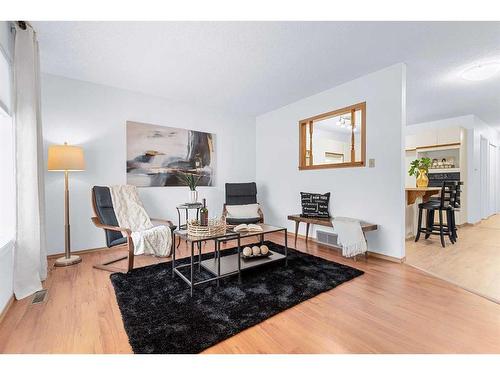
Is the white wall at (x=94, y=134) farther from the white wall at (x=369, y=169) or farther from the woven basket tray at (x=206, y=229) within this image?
the woven basket tray at (x=206, y=229)

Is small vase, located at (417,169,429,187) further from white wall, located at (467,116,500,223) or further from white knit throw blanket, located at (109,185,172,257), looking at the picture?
white knit throw blanket, located at (109,185,172,257)

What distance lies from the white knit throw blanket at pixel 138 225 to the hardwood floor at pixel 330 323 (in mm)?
542

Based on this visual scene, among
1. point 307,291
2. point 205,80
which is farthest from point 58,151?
point 307,291

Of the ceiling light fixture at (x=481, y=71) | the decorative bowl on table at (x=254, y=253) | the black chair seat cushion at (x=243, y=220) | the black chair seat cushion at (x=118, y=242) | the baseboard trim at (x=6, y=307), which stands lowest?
the baseboard trim at (x=6, y=307)

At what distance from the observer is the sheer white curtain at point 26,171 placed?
6.77 feet

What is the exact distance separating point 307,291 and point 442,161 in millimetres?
5624

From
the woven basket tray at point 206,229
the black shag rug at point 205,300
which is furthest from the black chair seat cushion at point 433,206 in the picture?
the woven basket tray at point 206,229

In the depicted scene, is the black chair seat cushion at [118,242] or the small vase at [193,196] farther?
the small vase at [193,196]

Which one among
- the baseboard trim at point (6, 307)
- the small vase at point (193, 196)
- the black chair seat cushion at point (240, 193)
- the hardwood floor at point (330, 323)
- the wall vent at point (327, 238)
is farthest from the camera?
the black chair seat cushion at point (240, 193)

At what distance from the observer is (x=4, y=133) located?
2.18 metres

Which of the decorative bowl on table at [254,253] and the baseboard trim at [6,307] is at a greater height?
the decorative bowl on table at [254,253]

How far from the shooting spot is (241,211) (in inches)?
158

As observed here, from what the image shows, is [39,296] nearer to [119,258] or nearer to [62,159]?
[119,258]

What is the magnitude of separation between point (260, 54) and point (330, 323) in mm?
2722
